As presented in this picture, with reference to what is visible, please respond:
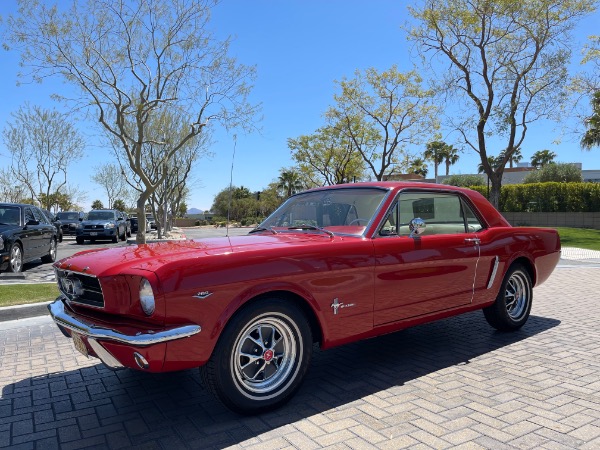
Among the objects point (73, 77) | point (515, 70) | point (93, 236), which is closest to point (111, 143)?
point (93, 236)

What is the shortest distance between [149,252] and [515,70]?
2093 cm

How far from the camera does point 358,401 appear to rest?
342cm

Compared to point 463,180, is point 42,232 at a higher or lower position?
lower

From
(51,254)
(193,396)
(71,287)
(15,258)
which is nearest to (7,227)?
(15,258)

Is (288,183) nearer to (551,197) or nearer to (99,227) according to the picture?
(551,197)

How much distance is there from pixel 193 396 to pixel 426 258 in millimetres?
2225

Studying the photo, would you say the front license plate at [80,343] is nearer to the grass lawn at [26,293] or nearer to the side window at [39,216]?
the grass lawn at [26,293]

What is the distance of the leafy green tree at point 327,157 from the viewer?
3447 centimetres

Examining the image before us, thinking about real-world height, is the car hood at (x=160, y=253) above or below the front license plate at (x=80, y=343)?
above

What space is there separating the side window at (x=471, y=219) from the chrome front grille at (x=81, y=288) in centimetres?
354

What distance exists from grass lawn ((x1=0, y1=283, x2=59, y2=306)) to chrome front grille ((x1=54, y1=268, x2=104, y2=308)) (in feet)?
12.3

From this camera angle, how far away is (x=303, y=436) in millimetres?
2873

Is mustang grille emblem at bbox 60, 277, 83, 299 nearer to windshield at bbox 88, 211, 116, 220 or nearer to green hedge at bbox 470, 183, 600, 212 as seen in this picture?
windshield at bbox 88, 211, 116, 220

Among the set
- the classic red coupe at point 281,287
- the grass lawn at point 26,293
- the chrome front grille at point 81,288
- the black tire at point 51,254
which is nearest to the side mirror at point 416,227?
the classic red coupe at point 281,287
